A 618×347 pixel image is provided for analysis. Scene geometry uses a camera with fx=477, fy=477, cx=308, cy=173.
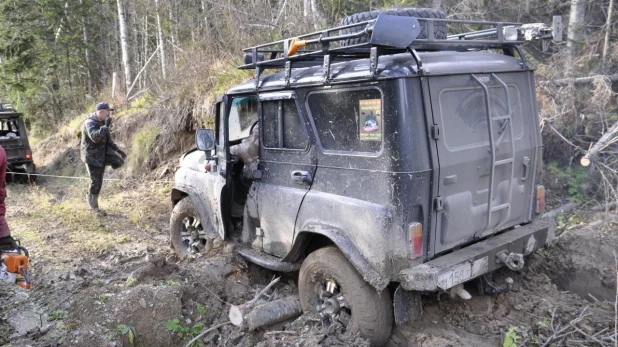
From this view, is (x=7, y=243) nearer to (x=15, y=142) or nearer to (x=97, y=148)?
(x=97, y=148)

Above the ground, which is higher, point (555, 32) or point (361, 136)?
point (555, 32)

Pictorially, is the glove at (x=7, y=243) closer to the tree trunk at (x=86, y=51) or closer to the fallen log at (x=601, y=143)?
the fallen log at (x=601, y=143)

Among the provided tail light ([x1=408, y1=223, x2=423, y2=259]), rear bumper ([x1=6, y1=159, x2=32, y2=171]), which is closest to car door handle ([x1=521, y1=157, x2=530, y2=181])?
tail light ([x1=408, y1=223, x2=423, y2=259])

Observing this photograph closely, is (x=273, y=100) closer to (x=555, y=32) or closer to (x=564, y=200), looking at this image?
(x=555, y=32)

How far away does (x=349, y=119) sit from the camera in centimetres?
366

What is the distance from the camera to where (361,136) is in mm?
3572

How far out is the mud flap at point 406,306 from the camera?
3.42 meters

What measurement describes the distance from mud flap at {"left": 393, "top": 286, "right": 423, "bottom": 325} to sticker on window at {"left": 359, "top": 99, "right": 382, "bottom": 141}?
1.11 metres

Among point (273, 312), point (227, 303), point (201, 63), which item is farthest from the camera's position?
point (201, 63)

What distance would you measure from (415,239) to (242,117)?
246 centimetres

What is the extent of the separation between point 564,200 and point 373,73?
493 centimetres

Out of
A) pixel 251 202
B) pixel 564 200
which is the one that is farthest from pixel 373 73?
pixel 564 200

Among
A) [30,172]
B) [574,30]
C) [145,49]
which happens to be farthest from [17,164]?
[574,30]

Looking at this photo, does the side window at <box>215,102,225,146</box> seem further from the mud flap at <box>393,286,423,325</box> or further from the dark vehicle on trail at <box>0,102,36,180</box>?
the dark vehicle on trail at <box>0,102,36,180</box>
